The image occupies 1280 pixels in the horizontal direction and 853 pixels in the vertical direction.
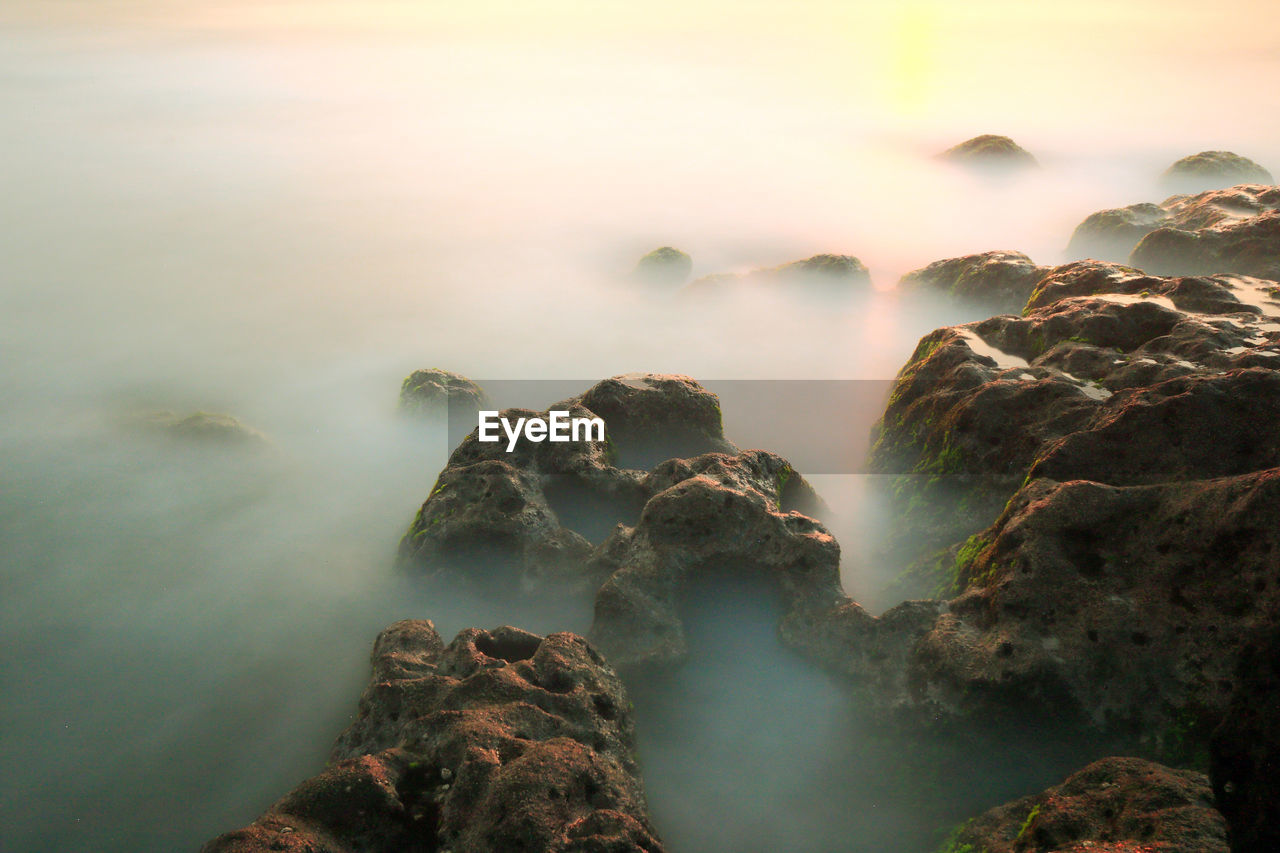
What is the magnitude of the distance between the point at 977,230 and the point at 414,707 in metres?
21.6

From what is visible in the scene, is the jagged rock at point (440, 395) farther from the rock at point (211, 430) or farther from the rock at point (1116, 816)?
the rock at point (1116, 816)

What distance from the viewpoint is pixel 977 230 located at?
21656 mm

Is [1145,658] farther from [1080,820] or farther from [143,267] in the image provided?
[143,267]

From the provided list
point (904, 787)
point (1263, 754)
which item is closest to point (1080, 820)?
point (1263, 754)

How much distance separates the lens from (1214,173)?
1969 cm

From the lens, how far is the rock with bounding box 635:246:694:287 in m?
17.6

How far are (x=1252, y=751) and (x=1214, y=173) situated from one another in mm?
21623

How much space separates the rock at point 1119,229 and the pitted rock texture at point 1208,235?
0.02 meters

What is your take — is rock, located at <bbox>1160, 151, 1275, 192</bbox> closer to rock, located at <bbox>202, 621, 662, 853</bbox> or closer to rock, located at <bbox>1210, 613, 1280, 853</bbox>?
rock, located at <bbox>1210, 613, 1280, 853</bbox>

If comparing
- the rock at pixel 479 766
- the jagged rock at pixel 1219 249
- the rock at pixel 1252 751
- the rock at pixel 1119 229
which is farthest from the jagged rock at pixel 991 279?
the rock at pixel 479 766

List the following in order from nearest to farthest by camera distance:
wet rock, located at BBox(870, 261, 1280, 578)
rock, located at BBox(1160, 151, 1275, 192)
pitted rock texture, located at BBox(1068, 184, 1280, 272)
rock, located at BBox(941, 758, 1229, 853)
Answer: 1. rock, located at BBox(941, 758, 1229, 853)
2. wet rock, located at BBox(870, 261, 1280, 578)
3. pitted rock texture, located at BBox(1068, 184, 1280, 272)
4. rock, located at BBox(1160, 151, 1275, 192)

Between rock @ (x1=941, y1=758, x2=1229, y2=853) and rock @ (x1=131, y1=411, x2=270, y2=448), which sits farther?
rock @ (x1=131, y1=411, x2=270, y2=448)

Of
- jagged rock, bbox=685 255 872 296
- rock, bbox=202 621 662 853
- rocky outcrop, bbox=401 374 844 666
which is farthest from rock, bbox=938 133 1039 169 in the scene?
rock, bbox=202 621 662 853

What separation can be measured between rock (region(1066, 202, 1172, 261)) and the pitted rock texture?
0.05 feet
